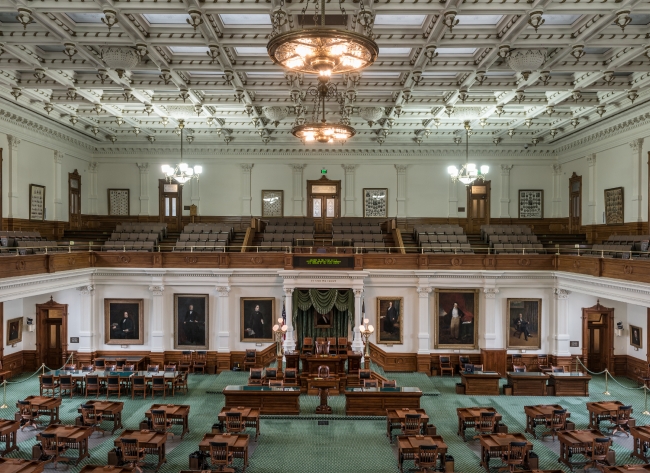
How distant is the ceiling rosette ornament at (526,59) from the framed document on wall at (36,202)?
55.3 ft

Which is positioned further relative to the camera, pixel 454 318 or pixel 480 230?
pixel 480 230

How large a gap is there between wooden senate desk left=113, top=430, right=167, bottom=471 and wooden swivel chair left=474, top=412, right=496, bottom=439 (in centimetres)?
716

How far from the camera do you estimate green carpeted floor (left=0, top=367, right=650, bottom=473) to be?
10.7 metres

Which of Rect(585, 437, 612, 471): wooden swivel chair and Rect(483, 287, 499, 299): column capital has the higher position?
Rect(483, 287, 499, 299): column capital

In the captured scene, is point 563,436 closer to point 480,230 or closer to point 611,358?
point 611,358

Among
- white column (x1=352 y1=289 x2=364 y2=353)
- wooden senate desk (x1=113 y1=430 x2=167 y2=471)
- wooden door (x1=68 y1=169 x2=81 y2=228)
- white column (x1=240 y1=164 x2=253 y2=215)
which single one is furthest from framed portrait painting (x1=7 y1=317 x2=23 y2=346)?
white column (x1=352 y1=289 x2=364 y2=353)

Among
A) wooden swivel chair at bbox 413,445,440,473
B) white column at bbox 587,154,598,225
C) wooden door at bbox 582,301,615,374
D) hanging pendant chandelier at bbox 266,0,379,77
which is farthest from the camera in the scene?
white column at bbox 587,154,598,225

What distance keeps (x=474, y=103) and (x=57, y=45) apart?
40.5 ft

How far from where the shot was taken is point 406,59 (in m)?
12.9

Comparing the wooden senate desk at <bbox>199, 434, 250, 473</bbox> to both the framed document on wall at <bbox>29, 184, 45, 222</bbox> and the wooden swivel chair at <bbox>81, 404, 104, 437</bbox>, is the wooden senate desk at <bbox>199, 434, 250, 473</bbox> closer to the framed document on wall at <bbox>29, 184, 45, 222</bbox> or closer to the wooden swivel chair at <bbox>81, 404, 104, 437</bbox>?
the wooden swivel chair at <bbox>81, 404, 104, 437</bbox>

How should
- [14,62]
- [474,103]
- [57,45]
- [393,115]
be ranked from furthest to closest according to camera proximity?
[393,115] → [474,103] → [14,62] → [57,45]


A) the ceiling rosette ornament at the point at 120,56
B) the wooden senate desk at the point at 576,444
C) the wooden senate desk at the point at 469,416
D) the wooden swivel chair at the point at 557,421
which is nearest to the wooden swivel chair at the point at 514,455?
the wooden senate desk at the point at 576,444

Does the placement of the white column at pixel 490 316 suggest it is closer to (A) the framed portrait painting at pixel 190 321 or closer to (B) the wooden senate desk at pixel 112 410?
(A) the framed portrait painting at pixel 190 321

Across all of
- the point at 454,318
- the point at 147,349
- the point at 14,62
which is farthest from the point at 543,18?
the point at 147,349
